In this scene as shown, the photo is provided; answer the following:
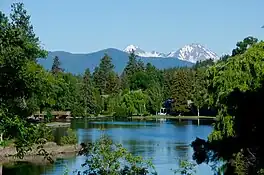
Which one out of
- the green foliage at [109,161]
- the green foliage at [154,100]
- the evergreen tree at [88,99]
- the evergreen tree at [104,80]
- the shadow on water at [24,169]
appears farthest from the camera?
the evergreen tree at [104,80]

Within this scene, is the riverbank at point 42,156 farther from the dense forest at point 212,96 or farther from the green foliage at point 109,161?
the green foliage at point 109,161

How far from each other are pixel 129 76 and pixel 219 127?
257 feet

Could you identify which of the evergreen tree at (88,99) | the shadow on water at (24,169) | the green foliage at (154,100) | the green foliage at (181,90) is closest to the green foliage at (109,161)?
the shadow on water at (24,169)

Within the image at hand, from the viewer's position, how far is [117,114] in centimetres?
8294

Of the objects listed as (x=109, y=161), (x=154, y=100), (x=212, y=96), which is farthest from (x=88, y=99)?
(x=109, y=161)

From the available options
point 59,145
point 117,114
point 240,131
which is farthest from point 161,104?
point 240,131

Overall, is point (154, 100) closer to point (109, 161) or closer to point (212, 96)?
point (212, 96)

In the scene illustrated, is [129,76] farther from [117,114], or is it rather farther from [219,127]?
[219,127]

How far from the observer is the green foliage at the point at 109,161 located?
26.9ft

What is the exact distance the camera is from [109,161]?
8469mm

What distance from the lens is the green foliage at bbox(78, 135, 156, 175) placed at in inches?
323

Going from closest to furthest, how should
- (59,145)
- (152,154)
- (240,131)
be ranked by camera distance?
(240,131)
(152,154)
(59,145)

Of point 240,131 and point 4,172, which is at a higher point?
point 240,131

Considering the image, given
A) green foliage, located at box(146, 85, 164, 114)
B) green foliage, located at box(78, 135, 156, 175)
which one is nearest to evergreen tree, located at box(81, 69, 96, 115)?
green foliage, located at box(146, 85, 164, 114)
